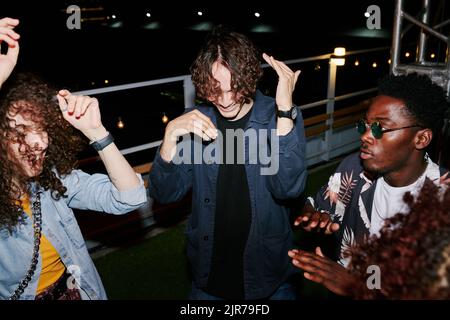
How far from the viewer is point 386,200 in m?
2.19

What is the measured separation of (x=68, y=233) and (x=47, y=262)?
0.53ft

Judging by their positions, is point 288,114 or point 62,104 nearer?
point 62,104

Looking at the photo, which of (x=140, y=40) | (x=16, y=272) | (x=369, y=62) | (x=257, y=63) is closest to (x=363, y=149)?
(x=257, y=63)

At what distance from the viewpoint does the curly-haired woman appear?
1.76 metres

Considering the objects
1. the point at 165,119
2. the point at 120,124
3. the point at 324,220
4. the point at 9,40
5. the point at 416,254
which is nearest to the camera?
the point at 416,254

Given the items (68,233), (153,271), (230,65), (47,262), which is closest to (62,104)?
(68,233)

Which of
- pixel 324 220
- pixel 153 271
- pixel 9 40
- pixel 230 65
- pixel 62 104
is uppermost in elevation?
pixel 9 40

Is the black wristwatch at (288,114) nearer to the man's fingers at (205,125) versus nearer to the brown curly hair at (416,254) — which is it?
the man's fingers at (205,125)

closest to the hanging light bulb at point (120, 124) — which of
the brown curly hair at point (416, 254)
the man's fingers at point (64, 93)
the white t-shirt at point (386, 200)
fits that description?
the man's fingers at point (64, 93)

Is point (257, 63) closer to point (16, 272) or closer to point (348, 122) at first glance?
point (16, 272)

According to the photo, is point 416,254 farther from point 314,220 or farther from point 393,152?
point 314,220
